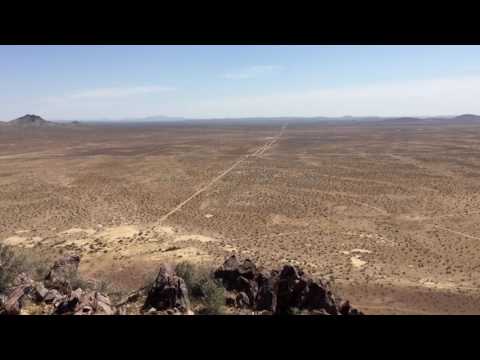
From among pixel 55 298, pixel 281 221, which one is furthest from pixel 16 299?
pixel 281 221

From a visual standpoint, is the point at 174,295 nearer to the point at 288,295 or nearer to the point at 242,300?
the point at 242,300

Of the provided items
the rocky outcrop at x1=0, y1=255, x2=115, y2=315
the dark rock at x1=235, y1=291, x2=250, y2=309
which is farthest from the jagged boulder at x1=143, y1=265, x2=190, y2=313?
the dark rock at x1=235, y1=291, x2=250, y2=309

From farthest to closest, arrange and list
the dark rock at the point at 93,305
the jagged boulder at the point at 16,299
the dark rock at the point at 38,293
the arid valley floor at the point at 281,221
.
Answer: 1. the arid valley floor at the point at 281,221
2. the dark rock at the point at 38,293
3. the dark rock at the point at 93,305
4. the jagged boulder at the point at 16,299

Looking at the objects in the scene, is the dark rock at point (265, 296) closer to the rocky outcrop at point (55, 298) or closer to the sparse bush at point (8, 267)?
the rocky outcrop at point (55, 298)

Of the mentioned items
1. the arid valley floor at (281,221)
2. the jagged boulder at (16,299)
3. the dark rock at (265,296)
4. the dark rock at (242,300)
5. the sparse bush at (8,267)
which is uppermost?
the jagged boulder at (16,299)

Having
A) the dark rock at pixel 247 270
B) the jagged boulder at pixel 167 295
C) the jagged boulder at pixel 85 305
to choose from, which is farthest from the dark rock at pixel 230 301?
the jagged boulder at pixel 85 305
